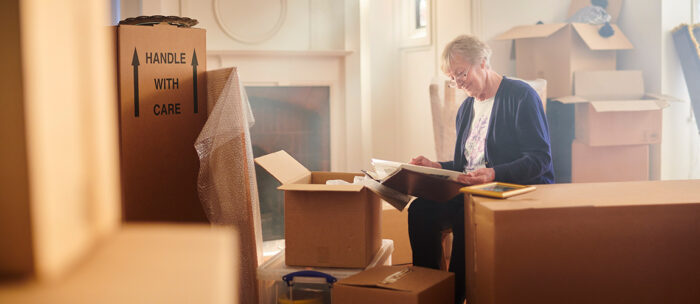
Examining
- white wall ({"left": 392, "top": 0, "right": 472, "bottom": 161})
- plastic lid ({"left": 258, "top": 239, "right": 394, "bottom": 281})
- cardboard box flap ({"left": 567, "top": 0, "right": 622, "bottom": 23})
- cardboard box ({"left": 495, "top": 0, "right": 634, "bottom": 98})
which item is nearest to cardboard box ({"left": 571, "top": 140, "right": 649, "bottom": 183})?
cardboard box ({"left": 495, "top": 0, "right": 634, "bottom": 98})

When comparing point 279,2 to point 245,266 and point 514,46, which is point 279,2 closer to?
point 514,46

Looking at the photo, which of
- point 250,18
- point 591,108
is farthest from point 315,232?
point 250,18

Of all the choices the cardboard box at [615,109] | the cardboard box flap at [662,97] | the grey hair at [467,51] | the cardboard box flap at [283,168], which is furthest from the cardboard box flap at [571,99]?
the cardboard box flap at [283,168]

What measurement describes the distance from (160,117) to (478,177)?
1065 mm

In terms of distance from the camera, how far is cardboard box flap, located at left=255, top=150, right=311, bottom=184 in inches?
77.2

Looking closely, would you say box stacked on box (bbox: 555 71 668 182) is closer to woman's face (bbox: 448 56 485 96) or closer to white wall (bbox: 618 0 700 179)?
white wall (bbox: 618 0 700 179)

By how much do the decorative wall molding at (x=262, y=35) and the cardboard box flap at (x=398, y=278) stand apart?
2.26m

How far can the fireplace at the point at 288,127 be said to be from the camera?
365cm

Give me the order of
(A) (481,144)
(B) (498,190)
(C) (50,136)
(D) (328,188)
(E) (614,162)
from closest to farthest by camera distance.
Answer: (C) (50,136), (B) (498,190), (D) (328,188), (A) (481,144), (E) (614,162)

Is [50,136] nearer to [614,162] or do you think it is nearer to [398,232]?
[398,232]

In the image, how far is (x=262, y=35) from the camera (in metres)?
3.73

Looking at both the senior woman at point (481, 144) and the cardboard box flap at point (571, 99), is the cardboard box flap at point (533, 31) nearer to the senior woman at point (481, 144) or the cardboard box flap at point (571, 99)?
the cardboard box flap at point (571, 99)

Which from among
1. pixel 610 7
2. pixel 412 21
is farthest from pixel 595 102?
pixel 412 21

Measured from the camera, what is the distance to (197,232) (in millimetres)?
277
